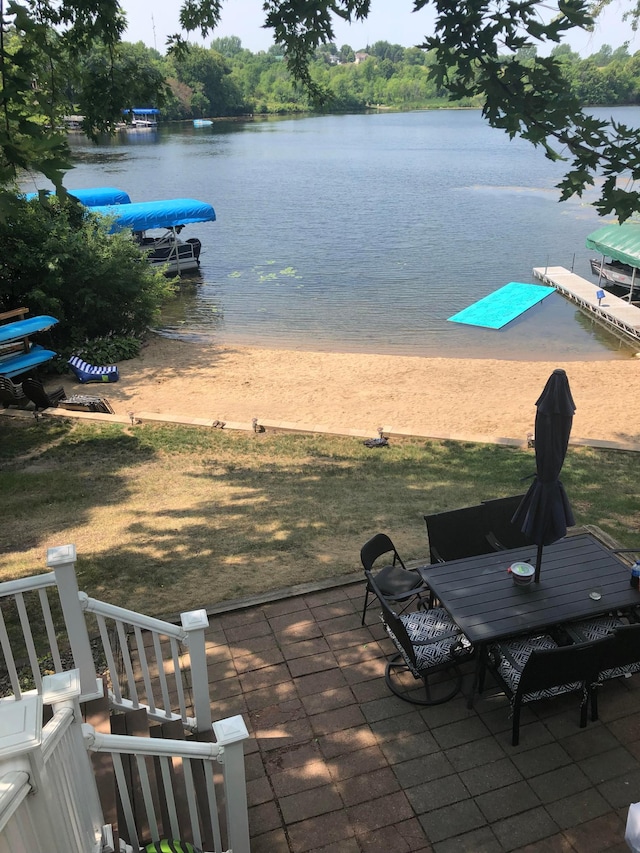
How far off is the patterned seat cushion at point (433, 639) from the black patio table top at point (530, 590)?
235 millimetres

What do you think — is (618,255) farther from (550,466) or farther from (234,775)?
A: (234,775)

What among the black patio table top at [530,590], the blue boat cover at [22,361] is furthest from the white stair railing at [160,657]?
the blue boat cover at [22,361]

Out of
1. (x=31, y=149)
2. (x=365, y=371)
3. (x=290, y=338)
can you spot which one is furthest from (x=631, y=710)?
(x=290, y=338)

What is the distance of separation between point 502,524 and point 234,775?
363 cm

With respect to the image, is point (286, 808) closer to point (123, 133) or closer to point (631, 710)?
point (631, 710)

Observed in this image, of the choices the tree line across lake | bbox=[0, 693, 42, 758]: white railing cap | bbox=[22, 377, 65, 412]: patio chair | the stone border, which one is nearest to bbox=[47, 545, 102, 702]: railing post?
bbox=[0, 693, 42, 758]: white railing cap

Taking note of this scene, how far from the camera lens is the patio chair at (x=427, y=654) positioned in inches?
177

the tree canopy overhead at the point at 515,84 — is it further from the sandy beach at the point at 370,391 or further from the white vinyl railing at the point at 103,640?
the sandy beach at the point at 370,391

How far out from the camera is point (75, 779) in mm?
2482

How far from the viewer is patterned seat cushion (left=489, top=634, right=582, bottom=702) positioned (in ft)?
13.9

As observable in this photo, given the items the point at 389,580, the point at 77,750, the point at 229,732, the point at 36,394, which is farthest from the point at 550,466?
the point at 36,394

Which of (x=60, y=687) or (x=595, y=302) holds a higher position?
(x=60, y=687)

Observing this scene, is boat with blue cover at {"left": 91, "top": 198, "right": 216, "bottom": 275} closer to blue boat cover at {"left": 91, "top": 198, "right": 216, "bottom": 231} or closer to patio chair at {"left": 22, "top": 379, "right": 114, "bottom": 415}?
blue boat cover at {"left": 91, "top": 198, "right": 216, "bottom": 231}

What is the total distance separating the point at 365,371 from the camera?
55.5 ft
